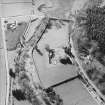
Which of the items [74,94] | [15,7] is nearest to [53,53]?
[74,94]

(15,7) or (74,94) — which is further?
(15,7)

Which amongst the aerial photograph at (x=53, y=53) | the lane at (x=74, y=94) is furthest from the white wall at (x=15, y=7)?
the lane at (x=74, y=94)

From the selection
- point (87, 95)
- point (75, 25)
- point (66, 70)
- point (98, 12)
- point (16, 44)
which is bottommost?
point (87, 95)

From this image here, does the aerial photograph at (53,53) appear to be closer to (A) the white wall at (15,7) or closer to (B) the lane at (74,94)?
(B) the lane at (74,94)

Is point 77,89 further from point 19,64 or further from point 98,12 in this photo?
point 98,12

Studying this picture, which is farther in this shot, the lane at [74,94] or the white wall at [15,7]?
the white wall at [15,7]

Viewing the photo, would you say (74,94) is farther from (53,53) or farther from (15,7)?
(15,7)

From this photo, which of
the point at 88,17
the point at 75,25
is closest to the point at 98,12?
the point at 88,17

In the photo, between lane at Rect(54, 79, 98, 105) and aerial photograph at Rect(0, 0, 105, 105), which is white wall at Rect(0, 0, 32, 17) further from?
lane at Rect(54, 79, 98, 105)
